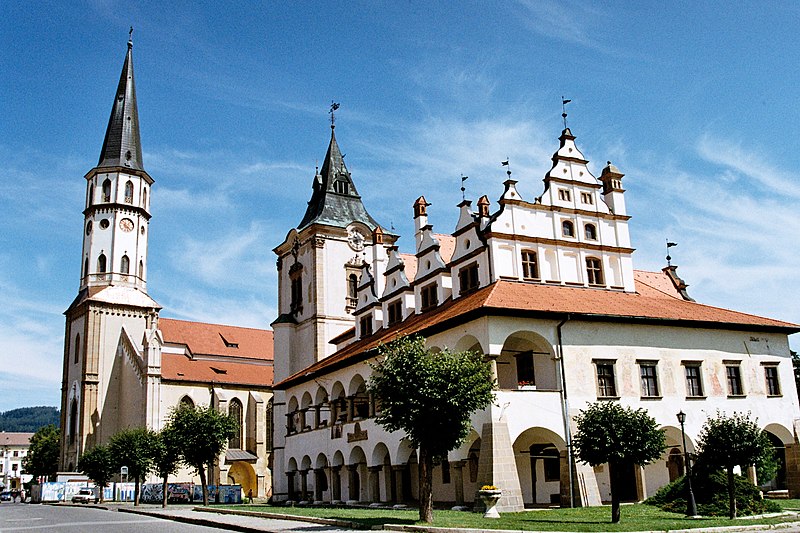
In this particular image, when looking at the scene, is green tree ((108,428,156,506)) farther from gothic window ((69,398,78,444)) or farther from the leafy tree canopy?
the leafy tree canopy

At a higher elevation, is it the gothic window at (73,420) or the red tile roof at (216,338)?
the red tile roof at (216,338)

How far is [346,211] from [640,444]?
40632 mm

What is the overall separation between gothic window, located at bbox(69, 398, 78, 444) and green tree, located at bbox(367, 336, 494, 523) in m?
56.2

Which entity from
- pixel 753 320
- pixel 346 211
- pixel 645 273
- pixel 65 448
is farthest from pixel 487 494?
pixel 65 448

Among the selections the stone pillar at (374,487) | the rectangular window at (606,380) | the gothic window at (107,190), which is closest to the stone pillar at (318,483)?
the stone pillar at (374,487)

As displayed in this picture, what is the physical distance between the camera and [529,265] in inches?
1449

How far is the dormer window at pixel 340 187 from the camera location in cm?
6312

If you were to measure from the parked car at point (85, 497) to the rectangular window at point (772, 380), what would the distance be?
168 ft

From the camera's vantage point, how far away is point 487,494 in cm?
2606

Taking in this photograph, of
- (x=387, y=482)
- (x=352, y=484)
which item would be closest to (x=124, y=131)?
(x=352, y=484)

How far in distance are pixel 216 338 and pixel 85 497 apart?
21.6 metres

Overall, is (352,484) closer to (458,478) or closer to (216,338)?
(458,478)

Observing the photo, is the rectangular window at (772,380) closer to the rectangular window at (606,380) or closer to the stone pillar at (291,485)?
the rectangular window at (606,380)

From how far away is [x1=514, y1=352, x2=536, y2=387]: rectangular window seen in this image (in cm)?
3300
